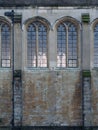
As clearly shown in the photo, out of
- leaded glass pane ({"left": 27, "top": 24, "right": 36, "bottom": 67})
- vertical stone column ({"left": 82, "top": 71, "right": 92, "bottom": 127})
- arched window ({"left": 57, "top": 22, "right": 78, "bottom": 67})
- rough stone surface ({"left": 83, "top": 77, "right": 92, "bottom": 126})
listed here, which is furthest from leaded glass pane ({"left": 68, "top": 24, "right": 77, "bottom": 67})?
leaded glass pane ({"left": 27, "top": 24, "right": 36, "bottom": 67})

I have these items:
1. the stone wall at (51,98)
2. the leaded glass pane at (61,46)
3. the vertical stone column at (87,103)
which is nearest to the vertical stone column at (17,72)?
the stone wall at (51,98)

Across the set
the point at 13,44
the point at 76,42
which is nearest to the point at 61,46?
the point at 76,42

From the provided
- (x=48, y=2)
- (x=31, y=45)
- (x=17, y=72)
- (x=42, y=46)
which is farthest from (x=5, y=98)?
(x=48, y=2)

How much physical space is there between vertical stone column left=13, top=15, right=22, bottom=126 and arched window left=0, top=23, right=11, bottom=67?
86 centimetres

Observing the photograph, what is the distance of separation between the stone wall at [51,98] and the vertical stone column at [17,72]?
31.0 inches

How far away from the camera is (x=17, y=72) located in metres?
36.7

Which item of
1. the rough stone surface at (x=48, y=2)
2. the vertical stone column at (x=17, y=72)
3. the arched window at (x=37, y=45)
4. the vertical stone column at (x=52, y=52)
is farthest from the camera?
the arched window at (x=37, y=45)

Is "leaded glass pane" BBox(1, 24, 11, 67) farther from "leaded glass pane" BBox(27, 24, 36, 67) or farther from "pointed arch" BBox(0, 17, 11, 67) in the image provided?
"leaded glass pane" BBox(27, 24, 36, 67)

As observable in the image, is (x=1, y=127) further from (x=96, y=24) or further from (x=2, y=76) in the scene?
(x=96, y=24)

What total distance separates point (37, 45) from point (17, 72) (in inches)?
105

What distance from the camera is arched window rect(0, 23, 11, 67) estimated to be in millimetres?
37844

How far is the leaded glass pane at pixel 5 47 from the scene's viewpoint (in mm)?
37844

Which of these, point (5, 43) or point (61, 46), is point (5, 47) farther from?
point (61, 46)

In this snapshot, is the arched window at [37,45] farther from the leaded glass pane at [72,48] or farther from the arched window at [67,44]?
the leaded glass pane at [72,48]
